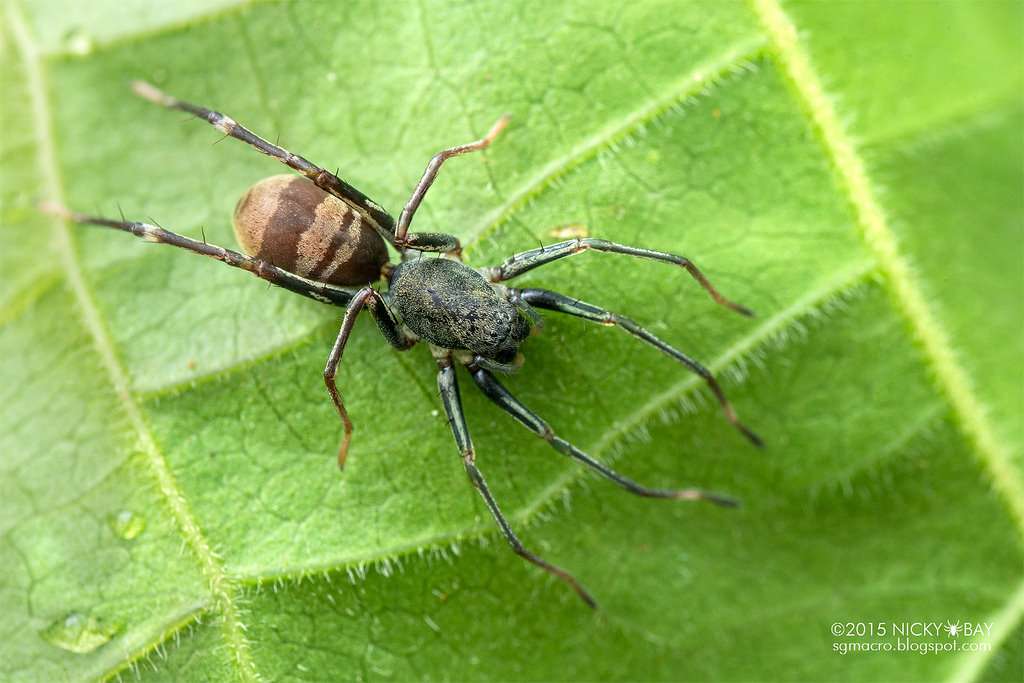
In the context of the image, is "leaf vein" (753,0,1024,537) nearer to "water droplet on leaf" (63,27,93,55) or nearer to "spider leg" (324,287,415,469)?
"spider leg" (324,287,415,469)

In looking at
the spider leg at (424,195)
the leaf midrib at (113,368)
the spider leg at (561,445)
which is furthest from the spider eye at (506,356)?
the leaf midrib at (113,368)

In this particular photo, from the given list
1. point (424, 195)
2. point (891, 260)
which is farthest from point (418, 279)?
point (891, 260)

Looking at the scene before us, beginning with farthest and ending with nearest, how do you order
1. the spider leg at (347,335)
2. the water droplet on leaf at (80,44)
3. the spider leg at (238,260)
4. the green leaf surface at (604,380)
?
the water droplet on leaf at (80,44) < the green leaf surface at (604,380) < the spider leg at (238,260) < the spider leg at (347,335)

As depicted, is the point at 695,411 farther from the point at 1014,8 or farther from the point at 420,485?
the point at 1014,8

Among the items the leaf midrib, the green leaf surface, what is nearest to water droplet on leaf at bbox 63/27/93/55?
the leaf midrib

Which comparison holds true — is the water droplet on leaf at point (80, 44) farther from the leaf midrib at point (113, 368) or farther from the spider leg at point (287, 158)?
the spider leg at point (287, 158)

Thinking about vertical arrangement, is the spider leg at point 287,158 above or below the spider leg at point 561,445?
above

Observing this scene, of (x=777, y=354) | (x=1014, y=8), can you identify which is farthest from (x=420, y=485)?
(x=1014, y=8)

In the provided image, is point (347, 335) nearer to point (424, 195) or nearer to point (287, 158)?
point (424, 195)
